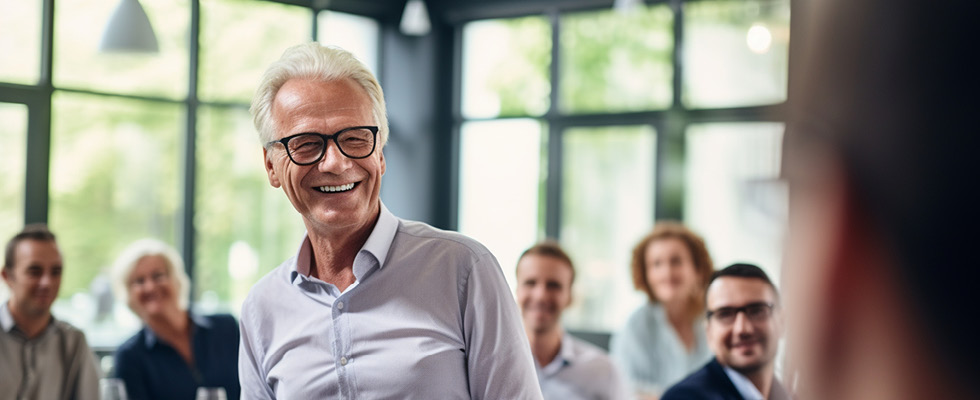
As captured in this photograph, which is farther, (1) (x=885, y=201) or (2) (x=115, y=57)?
(2) (x=115, y=57)

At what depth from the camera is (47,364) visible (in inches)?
144

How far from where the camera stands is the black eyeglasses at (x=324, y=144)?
4.24 ft

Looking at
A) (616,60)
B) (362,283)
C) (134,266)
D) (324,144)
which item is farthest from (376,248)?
(616,60)

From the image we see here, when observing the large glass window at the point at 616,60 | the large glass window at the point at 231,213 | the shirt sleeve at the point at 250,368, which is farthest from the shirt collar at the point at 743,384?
the large glass window at the point at 231,213

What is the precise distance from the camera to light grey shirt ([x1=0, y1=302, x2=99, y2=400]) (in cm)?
358

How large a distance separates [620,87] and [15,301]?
441 cm

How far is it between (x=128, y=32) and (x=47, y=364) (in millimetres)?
2092

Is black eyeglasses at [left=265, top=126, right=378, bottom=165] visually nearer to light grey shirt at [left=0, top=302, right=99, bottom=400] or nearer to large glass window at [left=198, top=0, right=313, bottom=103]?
light grey shirt at [left=0, top=302, right=99, bottom=400]

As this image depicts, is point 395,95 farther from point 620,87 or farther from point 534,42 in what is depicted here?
point 620,87

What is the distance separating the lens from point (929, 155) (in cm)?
28

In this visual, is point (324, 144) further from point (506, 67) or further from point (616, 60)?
point (506, 67)

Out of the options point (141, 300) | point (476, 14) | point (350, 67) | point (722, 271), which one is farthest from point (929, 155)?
point (476, 14)

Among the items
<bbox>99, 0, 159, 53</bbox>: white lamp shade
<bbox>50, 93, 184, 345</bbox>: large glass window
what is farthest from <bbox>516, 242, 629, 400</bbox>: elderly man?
<bbox>50, 93, 184, 345</bbox>: large glass window

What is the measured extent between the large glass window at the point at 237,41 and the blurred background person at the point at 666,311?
10.9 ft
